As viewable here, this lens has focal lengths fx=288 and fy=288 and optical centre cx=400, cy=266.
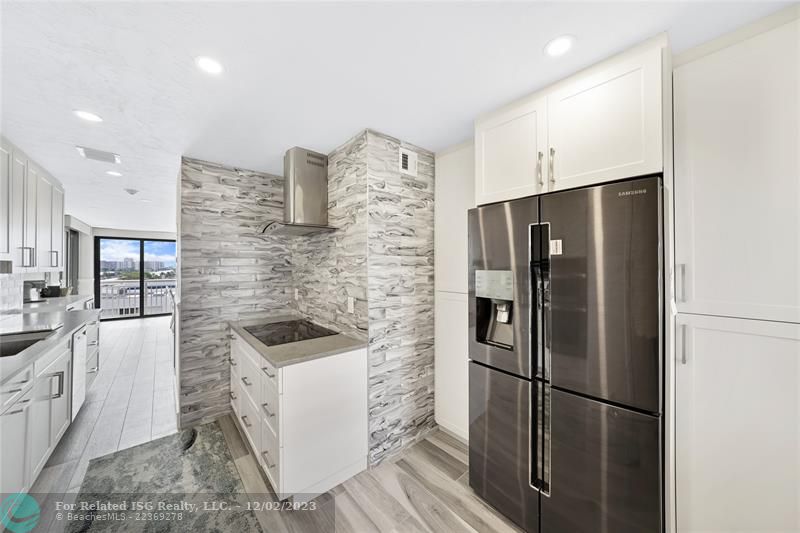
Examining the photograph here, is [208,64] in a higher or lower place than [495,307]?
higher

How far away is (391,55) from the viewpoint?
1.37 m

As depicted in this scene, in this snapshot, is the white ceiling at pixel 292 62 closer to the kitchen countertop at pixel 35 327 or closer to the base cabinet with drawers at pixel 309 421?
the kitchen countertop at pixel 35 327

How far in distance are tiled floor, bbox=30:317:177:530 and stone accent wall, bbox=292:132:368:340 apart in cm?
180

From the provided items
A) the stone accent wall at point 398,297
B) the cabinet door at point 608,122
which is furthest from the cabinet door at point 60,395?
the cabinet door at point 608,122

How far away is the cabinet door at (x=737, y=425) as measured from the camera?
1.12m

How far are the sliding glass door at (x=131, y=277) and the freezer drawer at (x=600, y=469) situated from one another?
9.81 metres

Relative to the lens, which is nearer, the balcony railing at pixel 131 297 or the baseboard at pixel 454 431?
the baseboard at pixel 454 431

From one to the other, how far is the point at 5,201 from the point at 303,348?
105 inches

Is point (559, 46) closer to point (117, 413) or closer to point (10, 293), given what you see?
point (117, 413)

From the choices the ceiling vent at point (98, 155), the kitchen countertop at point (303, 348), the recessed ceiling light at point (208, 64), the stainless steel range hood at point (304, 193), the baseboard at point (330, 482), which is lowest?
the baseboard at point (330, 482)

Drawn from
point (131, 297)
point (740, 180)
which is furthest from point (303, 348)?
point (131, 297)

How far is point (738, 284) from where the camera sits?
1212 millimetres

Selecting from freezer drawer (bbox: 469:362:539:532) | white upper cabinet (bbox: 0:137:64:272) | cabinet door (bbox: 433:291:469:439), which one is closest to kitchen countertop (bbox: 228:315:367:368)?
cabinet door (bbox: 433:291:469:439)

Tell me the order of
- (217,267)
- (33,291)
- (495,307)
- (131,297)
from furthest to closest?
(131,297)
(33,291)
(217,267)
(495,307)
